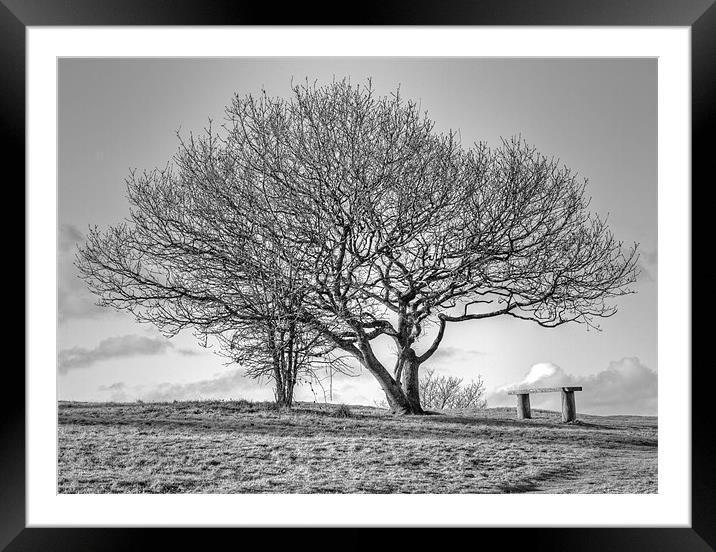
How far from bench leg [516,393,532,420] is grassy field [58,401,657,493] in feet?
0.81

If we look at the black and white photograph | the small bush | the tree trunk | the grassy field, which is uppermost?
the black and white photograph

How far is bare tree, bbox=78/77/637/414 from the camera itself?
7.67 metres

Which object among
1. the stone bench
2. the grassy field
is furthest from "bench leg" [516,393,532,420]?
the grassy field

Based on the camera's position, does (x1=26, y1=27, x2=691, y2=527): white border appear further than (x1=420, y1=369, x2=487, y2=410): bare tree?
No

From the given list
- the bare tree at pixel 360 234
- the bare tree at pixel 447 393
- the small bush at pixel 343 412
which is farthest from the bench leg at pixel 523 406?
the small bush at pixel 343 412

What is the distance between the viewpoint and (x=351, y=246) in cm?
791

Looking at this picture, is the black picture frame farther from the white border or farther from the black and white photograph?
the black and white photograph

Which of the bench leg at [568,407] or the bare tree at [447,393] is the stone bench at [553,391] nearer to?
the bench leg at [568,407]

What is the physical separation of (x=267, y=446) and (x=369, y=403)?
6.23ft

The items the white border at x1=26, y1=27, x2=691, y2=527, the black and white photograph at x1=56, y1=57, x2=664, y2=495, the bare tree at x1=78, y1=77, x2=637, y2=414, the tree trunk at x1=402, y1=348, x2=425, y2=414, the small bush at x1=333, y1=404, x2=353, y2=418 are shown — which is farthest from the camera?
the tree trunk at x1=402, y1=348, x2=425, y2=414
